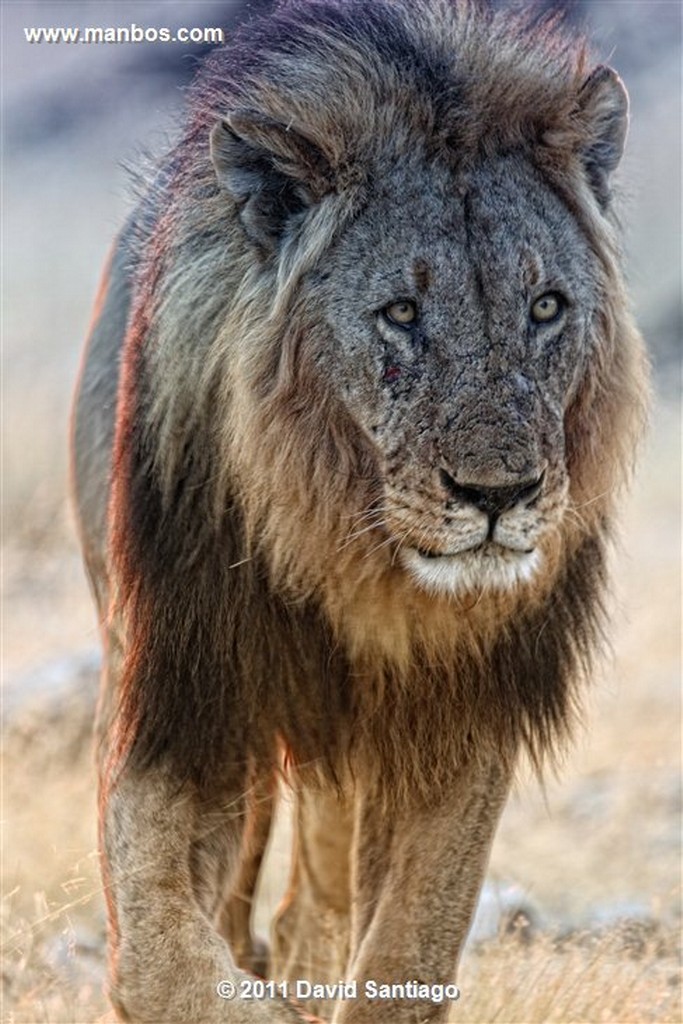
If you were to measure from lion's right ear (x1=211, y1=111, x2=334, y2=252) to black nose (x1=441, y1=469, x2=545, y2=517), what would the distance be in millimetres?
674

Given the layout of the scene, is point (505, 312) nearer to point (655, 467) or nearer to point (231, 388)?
point (231, 388)

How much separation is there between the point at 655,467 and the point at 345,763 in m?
7.28

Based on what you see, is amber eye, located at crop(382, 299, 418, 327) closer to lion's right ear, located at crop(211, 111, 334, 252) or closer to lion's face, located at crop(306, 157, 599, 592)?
lion's face, located at crop(306, 157, 599, 592)

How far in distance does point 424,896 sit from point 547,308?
1.31 meters

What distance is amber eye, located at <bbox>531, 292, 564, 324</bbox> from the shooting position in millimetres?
3383

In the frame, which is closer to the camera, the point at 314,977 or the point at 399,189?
the point at 399,189

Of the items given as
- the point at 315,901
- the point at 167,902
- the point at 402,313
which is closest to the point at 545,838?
the point at 315,901

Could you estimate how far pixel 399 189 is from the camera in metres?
3.43

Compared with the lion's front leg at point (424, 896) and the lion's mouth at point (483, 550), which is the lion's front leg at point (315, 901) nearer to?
the lion's front leg at point (424, 896)

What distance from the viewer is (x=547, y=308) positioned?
3.40 metres

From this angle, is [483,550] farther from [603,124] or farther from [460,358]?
[603,124]

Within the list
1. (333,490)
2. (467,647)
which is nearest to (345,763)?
(467,647)

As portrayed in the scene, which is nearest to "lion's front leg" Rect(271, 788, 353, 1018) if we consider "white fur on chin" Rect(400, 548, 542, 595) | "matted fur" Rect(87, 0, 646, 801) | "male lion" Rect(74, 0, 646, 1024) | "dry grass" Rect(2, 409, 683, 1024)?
"dry grass" Rect(2, 409, 683, 1024)

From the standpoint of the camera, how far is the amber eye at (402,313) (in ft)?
10.9
